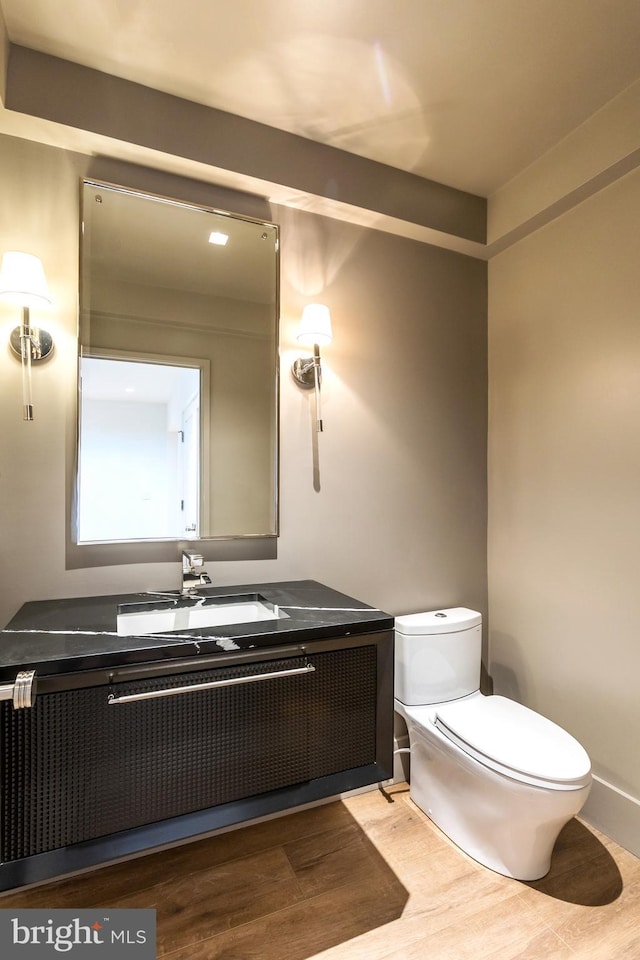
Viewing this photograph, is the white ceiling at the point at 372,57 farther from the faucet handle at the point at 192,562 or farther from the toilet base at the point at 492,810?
the toilet base at the point at 492,810

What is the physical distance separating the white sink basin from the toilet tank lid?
0.63 metres

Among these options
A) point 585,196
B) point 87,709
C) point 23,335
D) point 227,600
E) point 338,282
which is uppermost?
point 585,196

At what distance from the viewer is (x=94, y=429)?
1.67 meters

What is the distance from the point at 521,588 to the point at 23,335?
214cm

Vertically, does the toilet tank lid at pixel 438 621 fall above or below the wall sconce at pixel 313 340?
below

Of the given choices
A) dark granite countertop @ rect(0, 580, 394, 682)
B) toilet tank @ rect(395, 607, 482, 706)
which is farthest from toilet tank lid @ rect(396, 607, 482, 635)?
dark granite countertop @ rect(0, 580, 394, 682)

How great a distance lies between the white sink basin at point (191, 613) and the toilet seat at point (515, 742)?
0.76 meters

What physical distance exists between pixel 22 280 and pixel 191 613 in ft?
3.69

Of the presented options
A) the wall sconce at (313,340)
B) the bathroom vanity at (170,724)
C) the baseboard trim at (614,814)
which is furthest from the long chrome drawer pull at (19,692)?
the baseboard trim at (614,814)

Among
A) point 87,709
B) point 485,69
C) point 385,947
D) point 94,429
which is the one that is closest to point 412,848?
point 385,947

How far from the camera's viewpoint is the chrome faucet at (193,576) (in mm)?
1690

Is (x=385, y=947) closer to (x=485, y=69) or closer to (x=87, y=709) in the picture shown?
(x=87, y=709)

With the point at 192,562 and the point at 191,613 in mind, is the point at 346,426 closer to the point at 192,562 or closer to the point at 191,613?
the point at 192,562


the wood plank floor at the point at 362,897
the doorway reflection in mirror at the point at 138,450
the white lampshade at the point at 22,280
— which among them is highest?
the white lampshade at the point at 22,280
